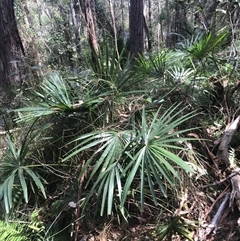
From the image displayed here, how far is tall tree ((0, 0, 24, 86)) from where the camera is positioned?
4.14 metres

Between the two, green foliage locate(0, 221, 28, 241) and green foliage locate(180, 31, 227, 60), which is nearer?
green foliage locate(0, 221, 28, 241)

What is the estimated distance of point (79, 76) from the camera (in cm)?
255

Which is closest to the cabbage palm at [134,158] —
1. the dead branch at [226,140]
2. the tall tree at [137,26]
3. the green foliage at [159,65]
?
the dead branch at [226,140]

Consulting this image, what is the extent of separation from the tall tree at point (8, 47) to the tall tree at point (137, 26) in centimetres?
235

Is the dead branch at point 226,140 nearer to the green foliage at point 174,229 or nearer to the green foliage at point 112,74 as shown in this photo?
the green foliage at point 174,229

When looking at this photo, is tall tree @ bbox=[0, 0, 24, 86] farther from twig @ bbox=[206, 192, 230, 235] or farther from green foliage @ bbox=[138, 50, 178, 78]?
twig @ bbox=[206, 192, 230, 235]

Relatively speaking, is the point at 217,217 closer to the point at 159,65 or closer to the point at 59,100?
the point at 59,100

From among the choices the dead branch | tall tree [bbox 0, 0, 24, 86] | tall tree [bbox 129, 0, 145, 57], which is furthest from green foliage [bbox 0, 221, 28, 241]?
tall tree [bbox 129, 0, 145, 57]

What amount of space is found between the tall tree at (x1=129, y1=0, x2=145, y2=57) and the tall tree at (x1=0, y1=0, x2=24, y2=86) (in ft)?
7.72

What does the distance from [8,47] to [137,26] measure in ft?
8.72

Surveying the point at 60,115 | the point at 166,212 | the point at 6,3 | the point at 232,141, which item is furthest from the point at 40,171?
the point at 6,3

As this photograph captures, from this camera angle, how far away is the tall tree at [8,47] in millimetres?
4144

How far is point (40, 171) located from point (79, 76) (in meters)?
0.91

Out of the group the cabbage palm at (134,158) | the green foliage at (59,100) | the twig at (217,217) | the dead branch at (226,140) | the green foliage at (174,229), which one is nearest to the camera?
the cabbage palm at (134,158)
